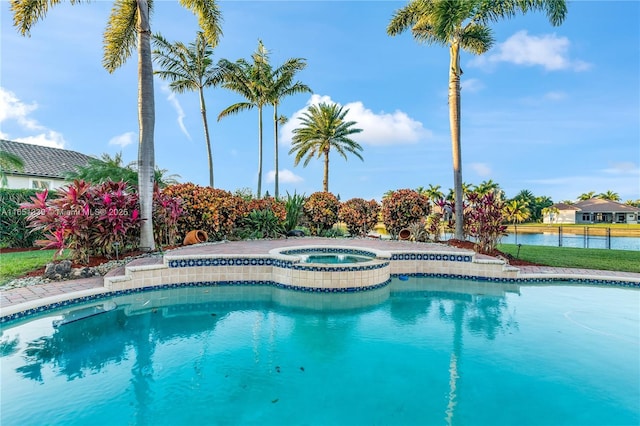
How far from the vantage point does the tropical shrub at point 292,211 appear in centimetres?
1476

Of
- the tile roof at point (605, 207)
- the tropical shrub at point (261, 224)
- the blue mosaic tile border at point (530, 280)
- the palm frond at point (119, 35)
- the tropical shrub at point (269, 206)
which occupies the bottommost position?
the blue mosaic tile border at point (530, 280)

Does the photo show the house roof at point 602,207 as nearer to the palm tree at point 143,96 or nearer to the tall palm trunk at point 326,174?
the tall palm trunk at point 326,174

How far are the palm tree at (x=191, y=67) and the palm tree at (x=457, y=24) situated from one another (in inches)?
441

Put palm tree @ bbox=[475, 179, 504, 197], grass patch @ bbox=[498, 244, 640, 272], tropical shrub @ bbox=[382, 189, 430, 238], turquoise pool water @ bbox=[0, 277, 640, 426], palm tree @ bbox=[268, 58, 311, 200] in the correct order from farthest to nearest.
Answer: palm tree @ bbox=[475, 179, 504, 197] < palm tree @ bbox=[268, 58, 311, 200] < tropical shrub @ bbox=[382, 189, 430, 238] < grass patch @ bbox=[498, 244, 640, 272] < turquoise pool water @ bbox=[0, 277, 640, 426]

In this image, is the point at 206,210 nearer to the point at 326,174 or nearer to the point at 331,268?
the point at 331,268

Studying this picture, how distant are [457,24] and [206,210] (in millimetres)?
10779

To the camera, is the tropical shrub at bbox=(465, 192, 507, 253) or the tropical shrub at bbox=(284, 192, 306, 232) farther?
the tropical shrub at bbox=(284, 192, 306, 232)

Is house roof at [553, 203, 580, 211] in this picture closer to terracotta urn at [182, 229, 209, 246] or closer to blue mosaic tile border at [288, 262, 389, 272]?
blue mosaic tile border at [288, 262, 389, 272]

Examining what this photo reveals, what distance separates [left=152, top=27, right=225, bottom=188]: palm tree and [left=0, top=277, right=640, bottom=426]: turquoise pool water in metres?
16.3

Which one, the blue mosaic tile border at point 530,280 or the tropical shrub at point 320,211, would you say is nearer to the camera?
the blue mosaic tile border at point 530,280

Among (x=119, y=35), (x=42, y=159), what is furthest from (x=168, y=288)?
(x=42, y=159)

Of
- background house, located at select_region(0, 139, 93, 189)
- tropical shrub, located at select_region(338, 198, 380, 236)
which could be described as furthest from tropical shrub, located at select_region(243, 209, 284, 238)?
background house, located at select_region(0, 139, 93, 189)

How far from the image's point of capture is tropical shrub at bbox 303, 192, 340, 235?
617 inches

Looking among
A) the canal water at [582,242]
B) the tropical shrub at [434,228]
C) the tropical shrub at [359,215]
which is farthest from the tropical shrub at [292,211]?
the canal water at [582,242]
